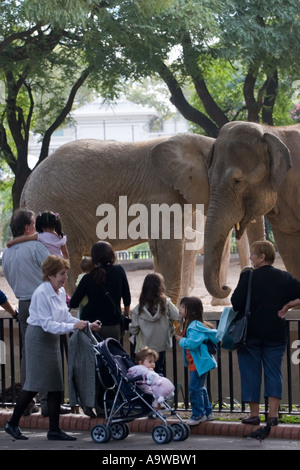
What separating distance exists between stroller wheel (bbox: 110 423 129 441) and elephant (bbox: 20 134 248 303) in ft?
20.0

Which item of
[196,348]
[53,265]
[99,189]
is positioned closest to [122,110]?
[99,189]

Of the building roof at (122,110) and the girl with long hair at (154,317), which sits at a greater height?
the girl with long hair at (154,317)

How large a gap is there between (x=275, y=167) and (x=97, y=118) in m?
82.1

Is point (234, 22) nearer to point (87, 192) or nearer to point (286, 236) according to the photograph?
point (87, 192)

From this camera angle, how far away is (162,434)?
31.3 feet

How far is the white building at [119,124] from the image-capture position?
9238 centimetres

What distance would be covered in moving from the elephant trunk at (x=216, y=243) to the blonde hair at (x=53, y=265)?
3.53 m

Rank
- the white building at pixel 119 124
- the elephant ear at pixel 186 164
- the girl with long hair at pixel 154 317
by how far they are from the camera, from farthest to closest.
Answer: the white building at pixel 119 124 → the elephant ear at pixel 186 164 → the girl with long hair at pixel 154 317

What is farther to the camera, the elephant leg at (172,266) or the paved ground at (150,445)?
the elephant leg at (172,266)

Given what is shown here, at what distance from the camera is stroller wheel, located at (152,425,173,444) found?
31.2ft

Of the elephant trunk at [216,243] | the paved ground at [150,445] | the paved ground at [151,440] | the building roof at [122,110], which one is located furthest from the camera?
the building roof at [122,110]

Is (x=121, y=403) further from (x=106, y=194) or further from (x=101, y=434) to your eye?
(x=106, y=194)

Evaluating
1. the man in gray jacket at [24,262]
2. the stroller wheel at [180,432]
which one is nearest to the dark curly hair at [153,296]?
the man in gray jacket at [24,262]

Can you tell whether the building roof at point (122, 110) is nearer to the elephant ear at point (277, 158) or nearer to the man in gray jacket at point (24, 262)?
the elephant ear at point (277, 158)
